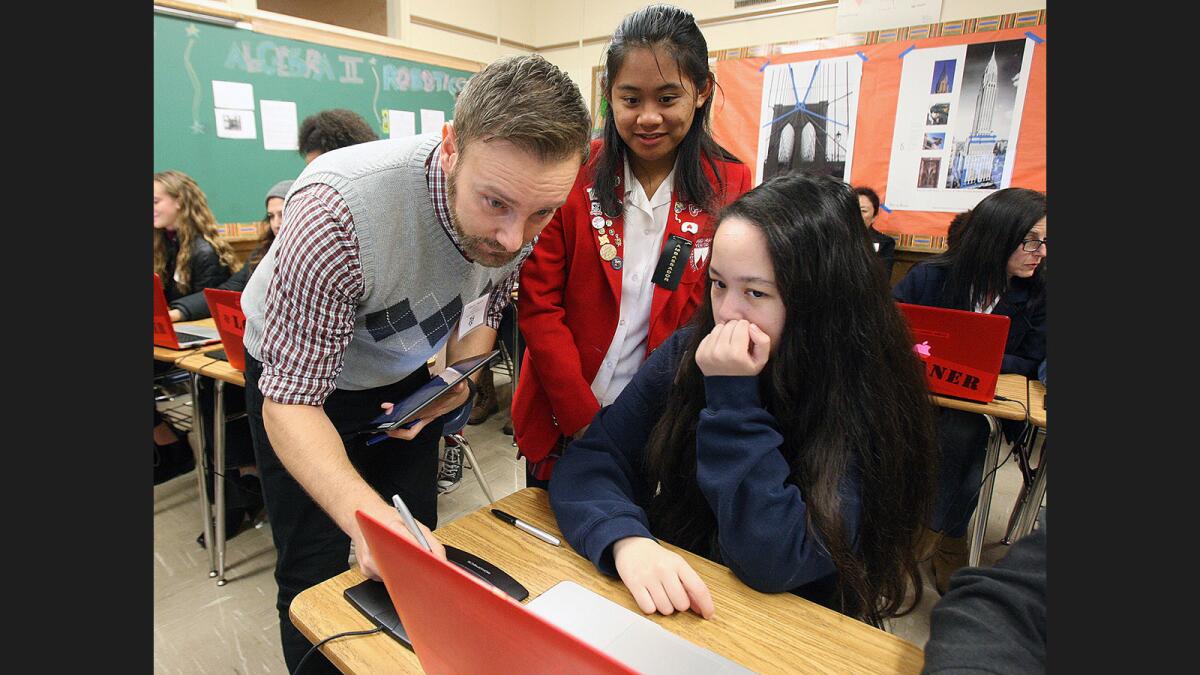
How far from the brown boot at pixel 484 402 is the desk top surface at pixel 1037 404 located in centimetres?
257

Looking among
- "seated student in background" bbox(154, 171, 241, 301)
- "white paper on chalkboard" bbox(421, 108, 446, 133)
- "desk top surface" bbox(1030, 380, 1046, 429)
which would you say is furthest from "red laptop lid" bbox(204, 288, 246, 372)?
"white paper on chalkboard" bbox(421, 108, 446, 133)

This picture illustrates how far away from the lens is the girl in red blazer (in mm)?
1310

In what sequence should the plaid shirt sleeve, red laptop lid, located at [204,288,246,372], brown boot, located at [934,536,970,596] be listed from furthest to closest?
1. brown boot, located at [934,536,970,596]
2. red laptop lid, located at [204,288,246,372]
3. the plaid shirt sleeve

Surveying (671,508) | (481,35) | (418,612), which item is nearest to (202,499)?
(671,508)

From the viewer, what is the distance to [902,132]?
362cm

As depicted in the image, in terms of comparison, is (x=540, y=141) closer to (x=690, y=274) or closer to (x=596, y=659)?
(x=690, y=274)

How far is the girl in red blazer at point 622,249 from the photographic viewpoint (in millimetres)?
1310

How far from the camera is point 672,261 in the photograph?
1.33 meters

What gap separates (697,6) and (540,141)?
12.2 feet

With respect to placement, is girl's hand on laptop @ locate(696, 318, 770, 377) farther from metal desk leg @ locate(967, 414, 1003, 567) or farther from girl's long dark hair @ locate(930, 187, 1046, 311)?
girl's long dark hair @ locate(930, 187, 1046, 311)

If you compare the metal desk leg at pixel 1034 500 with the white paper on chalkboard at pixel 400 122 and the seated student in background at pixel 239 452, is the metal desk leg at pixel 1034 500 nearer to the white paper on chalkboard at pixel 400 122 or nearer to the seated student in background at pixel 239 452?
the seated student in background at pixel 239 452

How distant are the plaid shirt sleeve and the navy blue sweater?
42 centimetres

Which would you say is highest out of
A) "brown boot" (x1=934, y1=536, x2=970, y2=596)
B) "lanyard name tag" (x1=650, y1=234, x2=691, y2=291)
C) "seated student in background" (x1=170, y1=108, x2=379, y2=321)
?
"seated student in background" (x1=170, y1=108, x2=379, y2=321)

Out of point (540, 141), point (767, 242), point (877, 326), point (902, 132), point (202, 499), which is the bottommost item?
point (202, 499)
